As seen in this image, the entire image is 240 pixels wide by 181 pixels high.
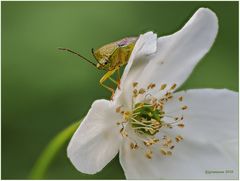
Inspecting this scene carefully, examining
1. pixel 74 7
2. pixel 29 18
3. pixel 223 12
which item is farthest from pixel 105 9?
pixel 223 12

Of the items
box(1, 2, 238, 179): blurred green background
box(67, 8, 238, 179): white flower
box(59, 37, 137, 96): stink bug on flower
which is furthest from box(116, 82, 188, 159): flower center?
box(1, 2, 238, 179): blurred green background

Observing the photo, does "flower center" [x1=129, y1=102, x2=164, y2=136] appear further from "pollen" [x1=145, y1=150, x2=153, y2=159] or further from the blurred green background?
the blurred green background

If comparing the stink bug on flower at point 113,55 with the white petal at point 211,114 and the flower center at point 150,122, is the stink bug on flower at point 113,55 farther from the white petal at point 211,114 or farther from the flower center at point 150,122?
the white petal at point 211,114

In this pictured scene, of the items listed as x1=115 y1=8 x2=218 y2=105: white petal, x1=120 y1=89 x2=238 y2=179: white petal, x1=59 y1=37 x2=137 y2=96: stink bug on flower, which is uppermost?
x1=59 y1=37 x2=137 y2=96: stink bug on flower

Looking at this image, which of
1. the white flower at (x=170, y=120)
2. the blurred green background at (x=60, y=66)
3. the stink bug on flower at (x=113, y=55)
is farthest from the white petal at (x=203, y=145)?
the blurred green background at (x=60, y=66)

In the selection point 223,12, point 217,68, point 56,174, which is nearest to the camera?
point 56,174

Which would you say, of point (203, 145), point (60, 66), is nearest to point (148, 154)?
point (203, 145)

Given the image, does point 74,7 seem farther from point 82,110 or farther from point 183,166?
point 183,166
